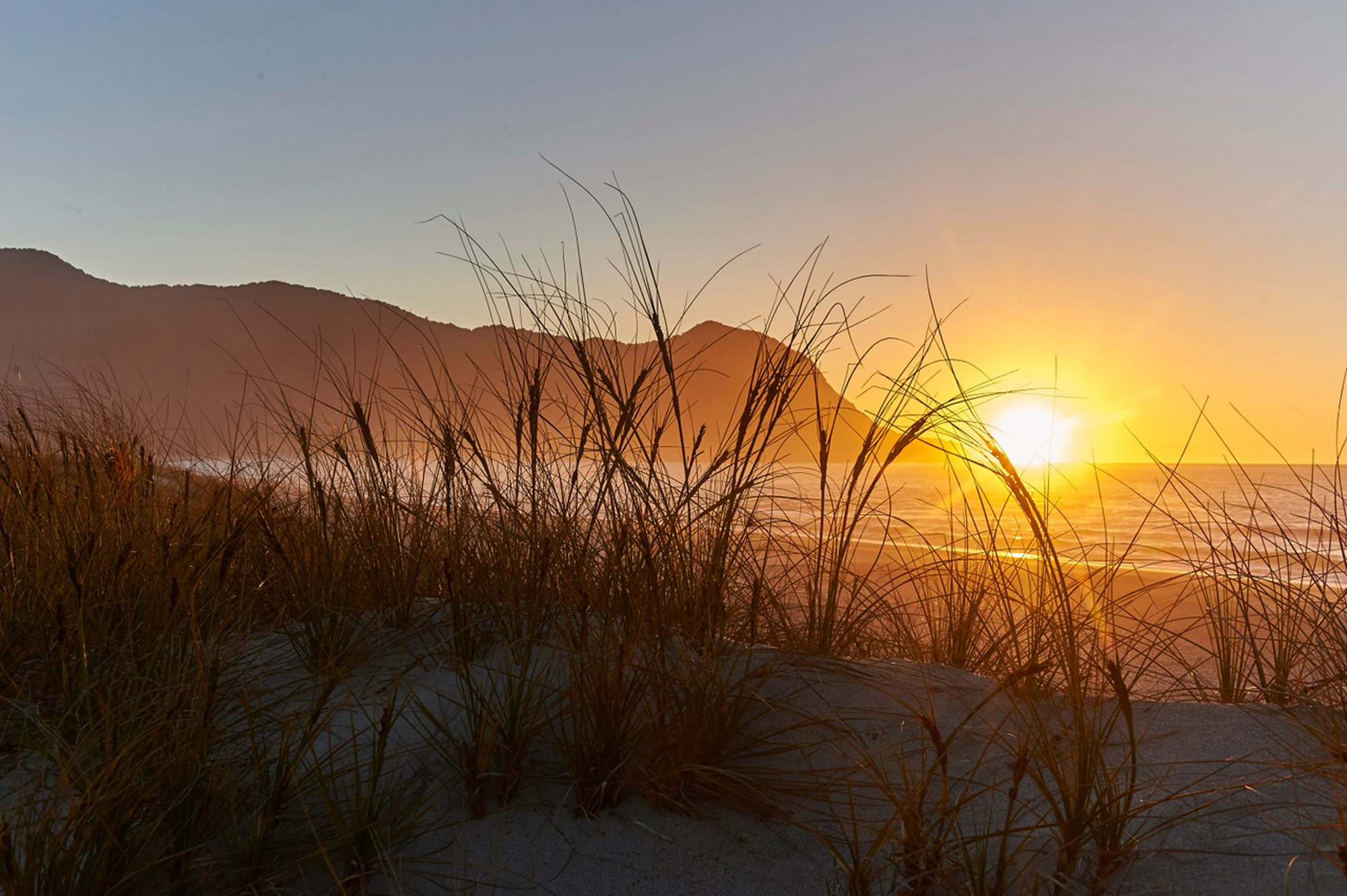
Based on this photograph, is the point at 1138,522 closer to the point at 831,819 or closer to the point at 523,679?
the point at 831,819

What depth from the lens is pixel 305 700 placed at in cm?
182

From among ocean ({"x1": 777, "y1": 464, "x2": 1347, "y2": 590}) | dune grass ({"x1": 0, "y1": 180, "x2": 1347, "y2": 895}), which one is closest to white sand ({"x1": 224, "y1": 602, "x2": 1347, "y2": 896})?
dune grass ({"x1": 0, "y1": 180, "x2": 1347, "y2": 895})

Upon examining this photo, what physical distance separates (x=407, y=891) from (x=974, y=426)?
1.46 meters

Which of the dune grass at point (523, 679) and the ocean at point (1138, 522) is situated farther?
the ocean at point (1138, 522)

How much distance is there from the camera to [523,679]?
164 centimetres

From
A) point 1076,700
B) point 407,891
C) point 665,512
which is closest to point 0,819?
point 407,891

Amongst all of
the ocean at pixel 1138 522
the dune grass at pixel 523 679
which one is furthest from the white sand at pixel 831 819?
the ocean at pixel 1138 522

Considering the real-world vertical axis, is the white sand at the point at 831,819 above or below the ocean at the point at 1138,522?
below

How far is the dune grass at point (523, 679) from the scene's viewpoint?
1400 mm

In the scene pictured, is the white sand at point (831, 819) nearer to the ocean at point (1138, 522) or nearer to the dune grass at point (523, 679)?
the dune grass at point (523, 679)

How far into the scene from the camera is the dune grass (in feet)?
4.59

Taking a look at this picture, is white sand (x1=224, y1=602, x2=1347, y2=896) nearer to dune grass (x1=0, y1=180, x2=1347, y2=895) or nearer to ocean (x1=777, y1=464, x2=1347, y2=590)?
dune grass (x1=0, y1=180, x2=1347, y2=895)

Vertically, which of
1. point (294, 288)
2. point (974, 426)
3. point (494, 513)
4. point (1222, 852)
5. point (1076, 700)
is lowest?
point (1222, 852)

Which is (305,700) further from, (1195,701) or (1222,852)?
(1195,701)
